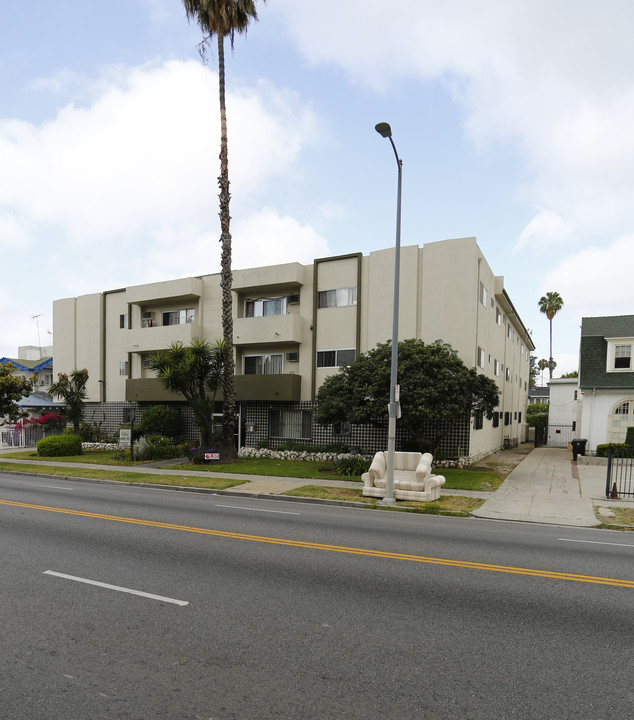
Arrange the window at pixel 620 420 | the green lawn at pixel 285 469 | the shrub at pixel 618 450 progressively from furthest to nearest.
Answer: the window at pixel 620 420 → the shrub at pixel 618 450 → the green lawn at pixel 285 469

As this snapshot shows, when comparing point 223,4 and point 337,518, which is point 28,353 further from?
point 337,518

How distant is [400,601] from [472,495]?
972 centimetres

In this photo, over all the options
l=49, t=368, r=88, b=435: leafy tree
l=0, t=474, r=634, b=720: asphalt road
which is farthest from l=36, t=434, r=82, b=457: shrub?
l=0, t=474, r=634, b=720: asphalt road

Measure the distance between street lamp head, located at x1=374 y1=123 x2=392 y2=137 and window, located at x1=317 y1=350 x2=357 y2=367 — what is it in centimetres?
1322

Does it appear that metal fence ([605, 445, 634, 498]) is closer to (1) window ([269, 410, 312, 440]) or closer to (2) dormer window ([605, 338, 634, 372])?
(2) dormer window ([605, 338, 634, 372])

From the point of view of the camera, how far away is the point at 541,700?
13.0 ft

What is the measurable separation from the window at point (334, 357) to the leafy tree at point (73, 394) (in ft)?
49.1

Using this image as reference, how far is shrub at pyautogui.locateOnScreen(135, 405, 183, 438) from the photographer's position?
28.1 m

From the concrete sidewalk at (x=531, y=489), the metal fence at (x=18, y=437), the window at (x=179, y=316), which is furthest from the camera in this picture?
the metal fence at (x=18, y=437)

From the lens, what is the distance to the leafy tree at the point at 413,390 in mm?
18438

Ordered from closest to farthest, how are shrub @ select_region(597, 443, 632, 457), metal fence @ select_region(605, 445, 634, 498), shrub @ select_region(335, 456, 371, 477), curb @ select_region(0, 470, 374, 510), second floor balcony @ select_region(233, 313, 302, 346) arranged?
curb @ select_region(0, 470, 374, 510) < metal fence @ select_region(605, 445, 634, 498) < shrub @ select_region(335, 456, 371, 477) < shrub @ select_region(597, 443, 632, 457) < second floor balcony @ select_region(233, 313, 302, 346)

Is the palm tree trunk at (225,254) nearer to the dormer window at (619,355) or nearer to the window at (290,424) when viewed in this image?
the window at (290,424)

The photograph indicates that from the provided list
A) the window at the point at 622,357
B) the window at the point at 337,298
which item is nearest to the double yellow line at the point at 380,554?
the window at the point at 337,298

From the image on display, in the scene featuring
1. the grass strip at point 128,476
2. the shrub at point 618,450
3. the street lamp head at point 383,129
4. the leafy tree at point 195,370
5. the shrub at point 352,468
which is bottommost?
the grass strip at point 128,476
